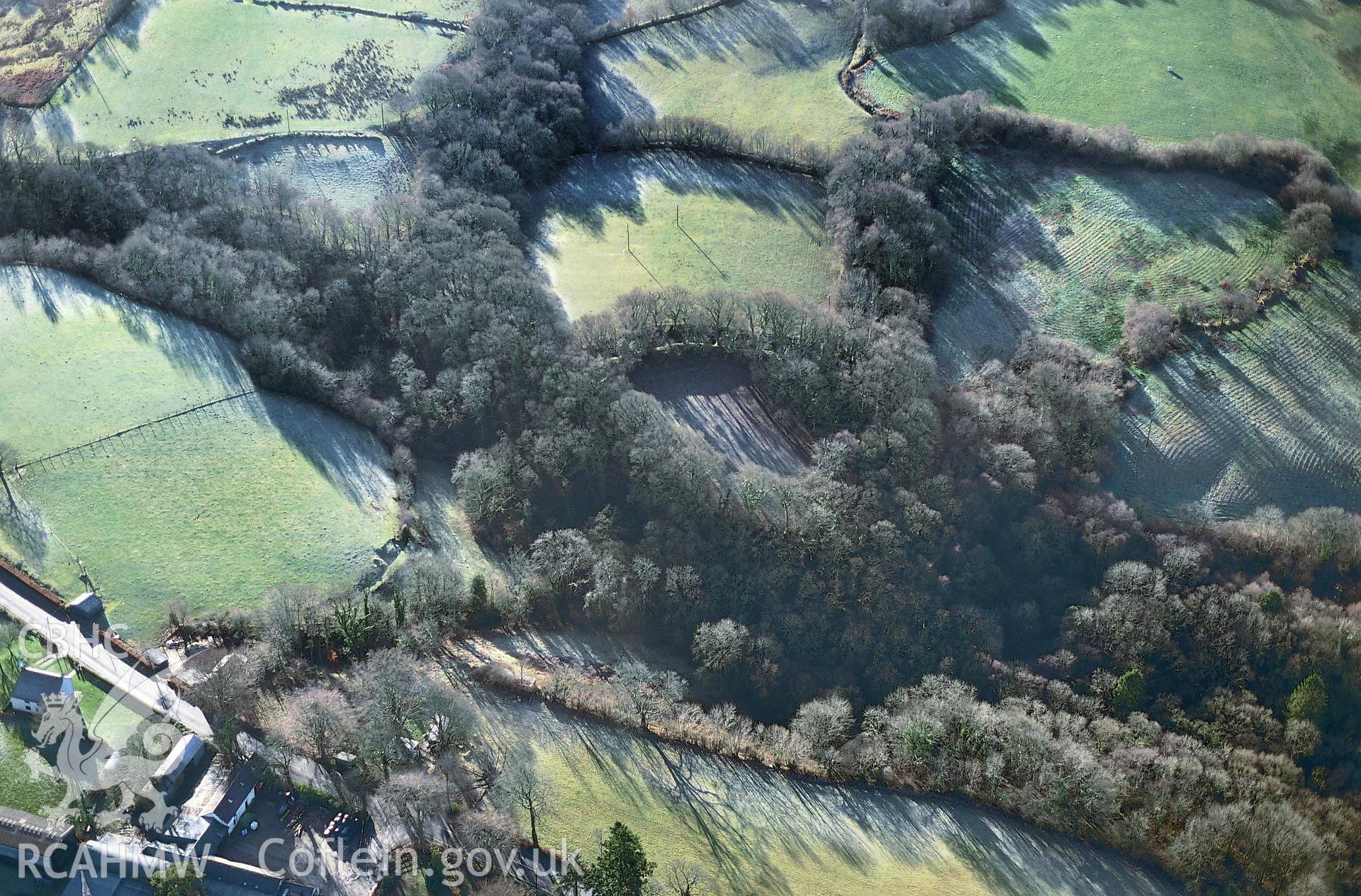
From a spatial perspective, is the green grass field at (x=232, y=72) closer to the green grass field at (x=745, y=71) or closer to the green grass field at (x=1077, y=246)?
the green grass field at (x=745, y=71)

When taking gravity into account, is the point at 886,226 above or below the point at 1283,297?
below

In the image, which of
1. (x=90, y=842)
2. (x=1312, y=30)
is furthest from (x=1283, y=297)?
(x=90, y=842)

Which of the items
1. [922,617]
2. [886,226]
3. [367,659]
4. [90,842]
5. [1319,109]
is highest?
[1319,109]

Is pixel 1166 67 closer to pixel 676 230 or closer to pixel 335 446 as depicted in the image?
pixel 676 230

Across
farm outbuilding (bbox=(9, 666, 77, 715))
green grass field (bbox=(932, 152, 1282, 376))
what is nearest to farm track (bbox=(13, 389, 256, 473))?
farm outbuilding (bbox=(9, 666, 77, 715))

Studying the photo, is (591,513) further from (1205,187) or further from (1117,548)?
(1205,187)

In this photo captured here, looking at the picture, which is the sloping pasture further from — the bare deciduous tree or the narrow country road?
the bare deciduous tree


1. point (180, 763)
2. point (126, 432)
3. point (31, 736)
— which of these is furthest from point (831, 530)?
point (126, 432)
